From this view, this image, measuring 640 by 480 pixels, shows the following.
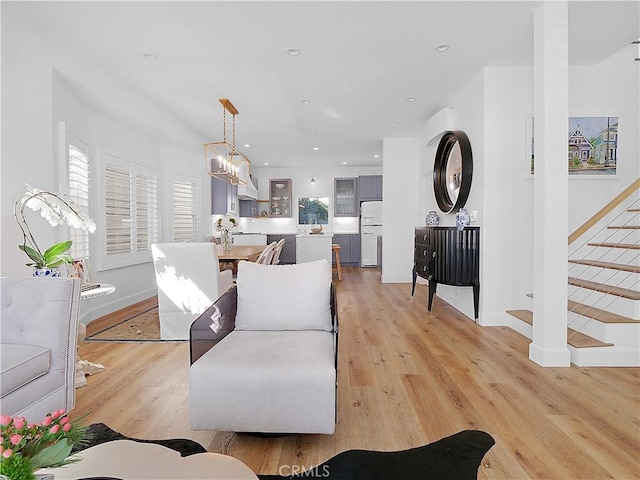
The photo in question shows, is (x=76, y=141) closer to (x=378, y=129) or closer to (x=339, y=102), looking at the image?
(x=339, y=102)

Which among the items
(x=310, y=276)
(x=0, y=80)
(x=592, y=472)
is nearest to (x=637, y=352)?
(x=592, y=472)

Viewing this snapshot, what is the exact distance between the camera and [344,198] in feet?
30.0

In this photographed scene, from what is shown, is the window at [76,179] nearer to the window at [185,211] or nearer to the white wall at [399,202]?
the window at [185,211]

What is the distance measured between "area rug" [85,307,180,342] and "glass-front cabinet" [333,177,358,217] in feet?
19.2

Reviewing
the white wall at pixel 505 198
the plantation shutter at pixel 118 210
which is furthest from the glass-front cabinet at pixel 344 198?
the white wall at pixel 505 198

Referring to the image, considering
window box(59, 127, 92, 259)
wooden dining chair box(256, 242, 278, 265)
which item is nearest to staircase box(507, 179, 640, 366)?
wooden dining chair box(256, 242, 278, 265)

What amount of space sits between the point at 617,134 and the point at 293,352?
4088 mm

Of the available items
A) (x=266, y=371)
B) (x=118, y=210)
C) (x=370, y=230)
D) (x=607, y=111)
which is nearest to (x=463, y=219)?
(x=607, y=111)

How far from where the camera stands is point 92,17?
2.70m

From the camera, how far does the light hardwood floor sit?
5.21ft

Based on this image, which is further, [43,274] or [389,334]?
[389,334]

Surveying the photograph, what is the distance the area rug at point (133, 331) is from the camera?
329 cm

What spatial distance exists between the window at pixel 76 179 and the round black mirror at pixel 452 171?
13.6 ft

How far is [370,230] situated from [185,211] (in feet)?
14.8
